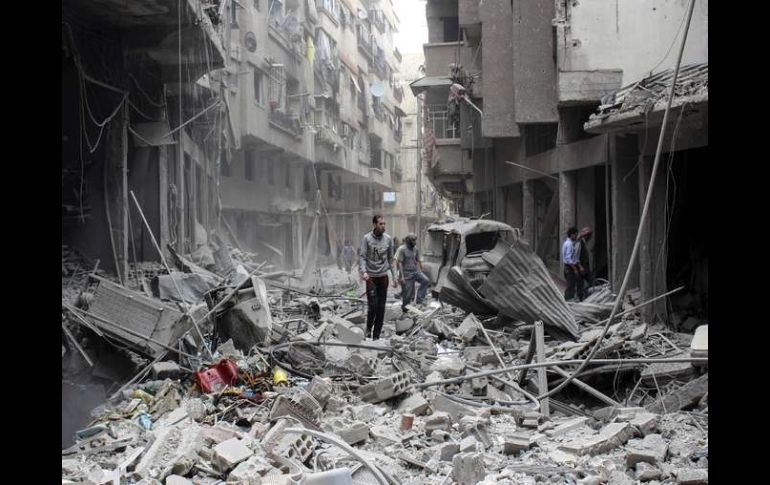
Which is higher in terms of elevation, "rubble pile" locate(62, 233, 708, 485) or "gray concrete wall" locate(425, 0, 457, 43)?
"gray concrete wall" locate(425, 0, 457, 43)

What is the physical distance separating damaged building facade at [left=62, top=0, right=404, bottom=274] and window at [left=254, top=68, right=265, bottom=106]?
0.24ft

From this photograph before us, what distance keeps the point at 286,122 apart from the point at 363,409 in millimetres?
24048

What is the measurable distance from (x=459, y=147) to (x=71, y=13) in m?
18.0

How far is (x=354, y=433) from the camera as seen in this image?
5375 mm

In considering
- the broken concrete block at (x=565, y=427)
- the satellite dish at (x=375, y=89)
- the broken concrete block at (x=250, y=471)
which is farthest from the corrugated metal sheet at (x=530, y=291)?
the satellite dish at (x=375, y=89)

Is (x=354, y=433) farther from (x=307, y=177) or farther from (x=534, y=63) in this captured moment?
(x=307, y=177)

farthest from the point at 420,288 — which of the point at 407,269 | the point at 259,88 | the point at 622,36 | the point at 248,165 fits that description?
the point at 248,165

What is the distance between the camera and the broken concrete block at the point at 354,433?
5340 mm

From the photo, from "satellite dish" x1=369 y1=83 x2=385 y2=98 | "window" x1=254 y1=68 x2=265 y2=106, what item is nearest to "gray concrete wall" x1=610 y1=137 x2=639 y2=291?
"window" x1=254 y1=68 x2=265 y2=106

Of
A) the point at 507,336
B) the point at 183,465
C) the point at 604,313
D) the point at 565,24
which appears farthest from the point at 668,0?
the point at 183,465

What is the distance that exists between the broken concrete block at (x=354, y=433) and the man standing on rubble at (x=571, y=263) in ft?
25.7

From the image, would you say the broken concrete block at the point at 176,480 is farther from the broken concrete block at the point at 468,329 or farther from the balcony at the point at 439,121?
the balcony at the point at 439,121

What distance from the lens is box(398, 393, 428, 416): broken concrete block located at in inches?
243

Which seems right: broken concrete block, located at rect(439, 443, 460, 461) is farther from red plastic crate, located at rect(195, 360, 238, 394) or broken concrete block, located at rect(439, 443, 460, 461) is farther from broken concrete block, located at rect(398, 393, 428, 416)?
red plastic crate, located at rect(195, 360, 238, 394)
